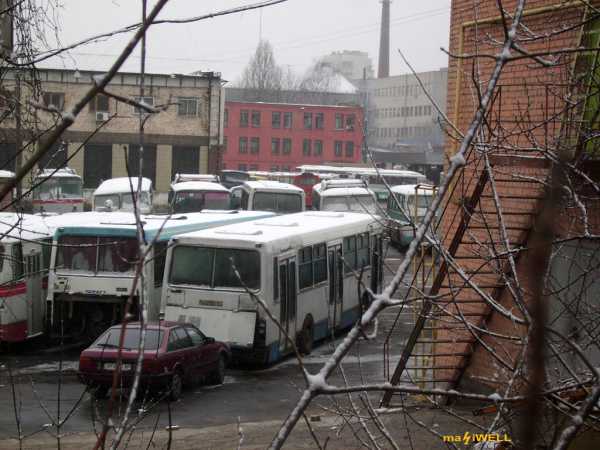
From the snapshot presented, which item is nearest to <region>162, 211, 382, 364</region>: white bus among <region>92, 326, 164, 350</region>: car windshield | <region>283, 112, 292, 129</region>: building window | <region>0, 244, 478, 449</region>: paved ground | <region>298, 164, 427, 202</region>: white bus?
<region>0, 244, 478, 449</region>: paved ground

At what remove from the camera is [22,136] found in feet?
24.5

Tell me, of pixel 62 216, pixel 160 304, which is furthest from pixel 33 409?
pixel 62 216

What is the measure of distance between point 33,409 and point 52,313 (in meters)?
5.01

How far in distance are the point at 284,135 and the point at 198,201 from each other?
39.9m

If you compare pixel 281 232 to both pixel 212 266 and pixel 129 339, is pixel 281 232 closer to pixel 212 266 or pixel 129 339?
pixel 212 266

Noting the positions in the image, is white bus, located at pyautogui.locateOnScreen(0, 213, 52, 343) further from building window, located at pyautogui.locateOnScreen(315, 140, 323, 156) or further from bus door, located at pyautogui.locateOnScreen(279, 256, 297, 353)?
building window, located at pyautogui.locateOnScreen(315, 140, 323, 156)

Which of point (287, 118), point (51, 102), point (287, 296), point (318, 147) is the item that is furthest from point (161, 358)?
point (318, 147)

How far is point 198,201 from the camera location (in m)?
35.9

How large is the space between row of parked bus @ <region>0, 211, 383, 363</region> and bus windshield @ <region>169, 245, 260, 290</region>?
2 cm

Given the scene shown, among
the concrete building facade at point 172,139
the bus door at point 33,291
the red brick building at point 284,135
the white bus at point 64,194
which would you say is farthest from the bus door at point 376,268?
the red brick building at point 284,135

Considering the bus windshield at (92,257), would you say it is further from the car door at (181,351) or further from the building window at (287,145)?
the building window at (287,145)

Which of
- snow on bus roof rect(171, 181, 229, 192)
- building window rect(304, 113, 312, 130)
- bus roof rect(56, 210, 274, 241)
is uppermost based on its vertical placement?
building window rect(304, 113, 312, 130)

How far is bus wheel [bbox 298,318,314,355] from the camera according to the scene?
1791cm

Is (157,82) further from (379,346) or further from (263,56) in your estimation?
(263,56)
